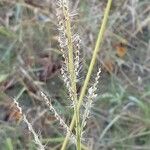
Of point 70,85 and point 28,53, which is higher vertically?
point 70,85

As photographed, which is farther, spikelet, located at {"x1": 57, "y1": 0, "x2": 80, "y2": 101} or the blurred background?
the blurred background

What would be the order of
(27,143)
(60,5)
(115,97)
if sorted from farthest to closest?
(115,97) → (27,143) → (60,5)

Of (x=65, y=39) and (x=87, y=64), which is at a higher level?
(x=65, y=39)

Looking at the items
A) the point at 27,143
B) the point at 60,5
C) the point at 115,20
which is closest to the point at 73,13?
the point at 60,5

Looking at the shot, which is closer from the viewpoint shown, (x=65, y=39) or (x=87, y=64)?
(x=65, y=39)

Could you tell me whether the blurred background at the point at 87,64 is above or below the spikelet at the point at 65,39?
below

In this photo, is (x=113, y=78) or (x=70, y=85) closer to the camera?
(x=70, y=85)

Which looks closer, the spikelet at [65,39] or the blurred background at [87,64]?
the spikelet at [65,39]

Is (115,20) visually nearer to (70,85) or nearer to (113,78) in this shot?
(113,78)
